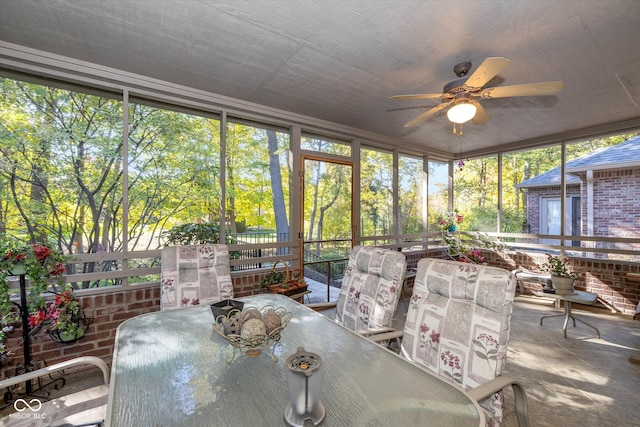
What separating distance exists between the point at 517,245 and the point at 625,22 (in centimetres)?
397

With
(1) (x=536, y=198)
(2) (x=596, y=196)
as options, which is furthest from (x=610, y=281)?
(1) (x=536, y=198)

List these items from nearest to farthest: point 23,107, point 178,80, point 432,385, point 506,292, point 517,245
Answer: point 432,385 < point 506,292 < point 23,107 < point 178,80 < point 517,245

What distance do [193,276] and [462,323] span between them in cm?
174

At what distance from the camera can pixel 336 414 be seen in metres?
0.82

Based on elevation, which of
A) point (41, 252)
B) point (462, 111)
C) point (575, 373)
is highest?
Result: point (462, 111)

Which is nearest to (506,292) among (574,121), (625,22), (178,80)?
(625,22)

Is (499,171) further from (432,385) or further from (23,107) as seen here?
(23,107)

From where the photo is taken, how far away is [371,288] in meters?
1.74

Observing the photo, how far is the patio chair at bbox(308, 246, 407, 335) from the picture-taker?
1.62 meters

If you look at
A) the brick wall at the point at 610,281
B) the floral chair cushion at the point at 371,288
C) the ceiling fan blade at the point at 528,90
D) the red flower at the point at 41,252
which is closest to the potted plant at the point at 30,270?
the red flower at the point at 41,252

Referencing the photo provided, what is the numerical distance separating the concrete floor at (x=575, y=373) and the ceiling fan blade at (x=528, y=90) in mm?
2266

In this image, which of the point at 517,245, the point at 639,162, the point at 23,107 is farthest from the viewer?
the point at 517,245

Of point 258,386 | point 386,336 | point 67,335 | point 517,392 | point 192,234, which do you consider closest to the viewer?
point 258,386

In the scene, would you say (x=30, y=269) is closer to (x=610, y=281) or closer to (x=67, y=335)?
(x=67, y=335)
